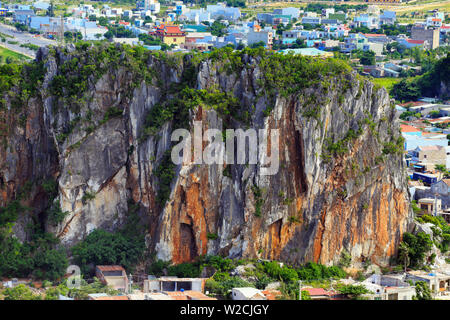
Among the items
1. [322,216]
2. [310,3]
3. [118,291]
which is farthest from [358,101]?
[310,3]

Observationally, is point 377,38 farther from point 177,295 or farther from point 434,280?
point 177,295

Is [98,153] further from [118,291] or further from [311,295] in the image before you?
[311,295]

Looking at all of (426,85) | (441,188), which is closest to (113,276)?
(441,188)

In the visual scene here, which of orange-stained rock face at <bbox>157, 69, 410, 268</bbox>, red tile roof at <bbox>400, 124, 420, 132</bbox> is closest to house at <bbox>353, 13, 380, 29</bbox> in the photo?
red tile roof at <bbox>400, 124, 420, 132</bbox>

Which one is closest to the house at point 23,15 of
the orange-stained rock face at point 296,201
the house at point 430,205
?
the house at point 430,205

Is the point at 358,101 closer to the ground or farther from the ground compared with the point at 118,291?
farther from the ground

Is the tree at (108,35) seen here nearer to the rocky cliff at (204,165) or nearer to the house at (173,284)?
the rocky cliff at (204,165)
